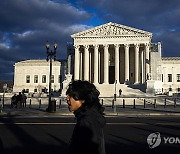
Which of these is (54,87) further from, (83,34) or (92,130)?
(92,130)

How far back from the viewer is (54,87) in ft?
322

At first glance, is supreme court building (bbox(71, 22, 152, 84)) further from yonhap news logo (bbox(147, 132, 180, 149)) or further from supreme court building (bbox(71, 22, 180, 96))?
yonhap news logo (bbox(147, 132, 180, 149))

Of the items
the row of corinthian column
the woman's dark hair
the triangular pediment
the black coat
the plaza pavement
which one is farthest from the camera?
the triangular pediment

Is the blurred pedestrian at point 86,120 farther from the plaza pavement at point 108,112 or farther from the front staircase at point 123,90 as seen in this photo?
the front staircase at point 123,90

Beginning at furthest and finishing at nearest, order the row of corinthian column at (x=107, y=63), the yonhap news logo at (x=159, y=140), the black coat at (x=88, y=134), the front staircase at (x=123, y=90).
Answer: the row of corinthian column at (x=107, y=63) → the front staircase at (x=123, y=90) → the yonhap news logo at (x=159, y=140) → the black coat at (x=88, y=134)

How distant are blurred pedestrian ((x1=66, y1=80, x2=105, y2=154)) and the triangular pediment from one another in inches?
2993

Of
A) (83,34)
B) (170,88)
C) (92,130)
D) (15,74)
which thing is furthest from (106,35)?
(92,130)

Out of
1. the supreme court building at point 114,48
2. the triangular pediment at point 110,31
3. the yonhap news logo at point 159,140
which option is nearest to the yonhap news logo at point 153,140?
the yonhap news logo at point 159,140

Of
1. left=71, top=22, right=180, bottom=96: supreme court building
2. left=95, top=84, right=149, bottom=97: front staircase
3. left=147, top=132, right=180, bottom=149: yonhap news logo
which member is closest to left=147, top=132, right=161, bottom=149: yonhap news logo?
left=147, top=132, right=180, bottom=149: yonhap news logo

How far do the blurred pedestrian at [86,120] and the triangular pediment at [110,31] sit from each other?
76012 mm

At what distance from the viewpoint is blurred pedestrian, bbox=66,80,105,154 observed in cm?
335

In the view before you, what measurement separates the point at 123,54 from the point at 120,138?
7557 cm

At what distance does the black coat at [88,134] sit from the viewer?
3334 mm

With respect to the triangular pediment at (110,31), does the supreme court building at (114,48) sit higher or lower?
lower
